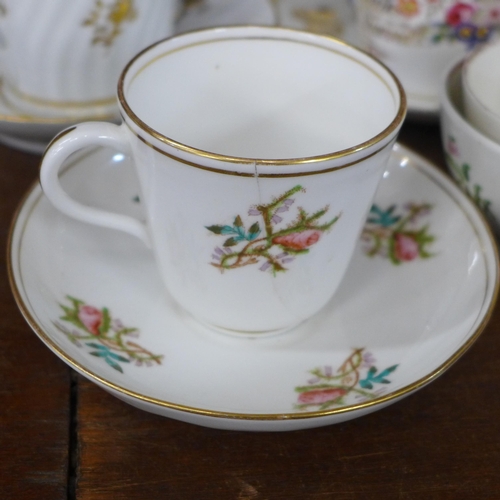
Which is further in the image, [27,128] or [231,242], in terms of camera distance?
[27,128]

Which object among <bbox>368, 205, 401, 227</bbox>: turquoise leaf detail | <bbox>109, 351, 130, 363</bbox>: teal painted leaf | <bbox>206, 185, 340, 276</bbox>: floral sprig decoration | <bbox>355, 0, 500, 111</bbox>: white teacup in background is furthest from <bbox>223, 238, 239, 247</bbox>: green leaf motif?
<bbox>355, 0, 500, 111</bbox>: white teacup in background

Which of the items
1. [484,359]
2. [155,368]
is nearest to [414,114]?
[484,359]

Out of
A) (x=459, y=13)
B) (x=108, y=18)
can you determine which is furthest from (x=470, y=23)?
(x=108, y=18)

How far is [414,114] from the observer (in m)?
0.62

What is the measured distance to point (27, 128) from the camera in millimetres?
531

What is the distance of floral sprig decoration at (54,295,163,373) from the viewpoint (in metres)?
0.38

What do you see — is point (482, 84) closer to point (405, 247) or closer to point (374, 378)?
point (405, 247)

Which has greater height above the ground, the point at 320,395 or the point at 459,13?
the point at 459,13

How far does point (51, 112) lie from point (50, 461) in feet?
1.12

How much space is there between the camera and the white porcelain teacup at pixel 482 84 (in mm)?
480

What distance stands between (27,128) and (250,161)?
1.00 ft

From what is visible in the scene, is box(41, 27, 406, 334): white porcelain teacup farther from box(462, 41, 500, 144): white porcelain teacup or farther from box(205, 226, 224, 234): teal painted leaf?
box(462, 41, 500, 144): white porcelain teacup

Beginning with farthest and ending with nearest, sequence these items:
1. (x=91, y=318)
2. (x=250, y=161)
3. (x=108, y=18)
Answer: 1. (x=108, y=18)
2. (x=91, y=318)
3. (x=250, y=161)

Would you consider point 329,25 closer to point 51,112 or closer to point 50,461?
point 51,112
